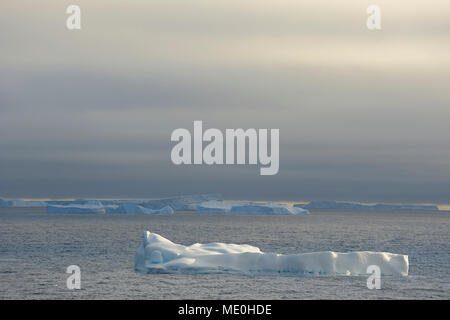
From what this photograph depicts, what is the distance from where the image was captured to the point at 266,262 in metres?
32.8

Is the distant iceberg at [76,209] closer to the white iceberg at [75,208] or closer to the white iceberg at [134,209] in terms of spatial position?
the white iceberg at [75,208]

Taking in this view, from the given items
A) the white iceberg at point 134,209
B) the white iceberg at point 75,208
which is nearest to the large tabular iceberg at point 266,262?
the white iceberg at point 75,208

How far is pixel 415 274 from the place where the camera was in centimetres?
3566

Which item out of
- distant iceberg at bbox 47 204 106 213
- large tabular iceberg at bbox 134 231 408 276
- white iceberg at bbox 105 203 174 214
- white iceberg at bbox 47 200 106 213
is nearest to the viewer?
large tabular iceberg at bbox 134 231 408 276

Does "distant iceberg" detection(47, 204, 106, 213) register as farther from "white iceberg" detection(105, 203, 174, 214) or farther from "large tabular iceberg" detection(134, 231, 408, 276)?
"large tabular iceberg" detection(134, 231, 408, 276)

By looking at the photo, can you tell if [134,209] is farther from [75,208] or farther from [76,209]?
[75,208]

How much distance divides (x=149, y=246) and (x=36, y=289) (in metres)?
6.95

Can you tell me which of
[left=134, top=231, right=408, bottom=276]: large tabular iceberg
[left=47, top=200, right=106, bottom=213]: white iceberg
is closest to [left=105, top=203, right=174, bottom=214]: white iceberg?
[left=47, top=200, right=106, bottom=213]: white iceberg

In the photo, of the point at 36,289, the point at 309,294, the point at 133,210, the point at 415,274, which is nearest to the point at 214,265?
the point at 309,294

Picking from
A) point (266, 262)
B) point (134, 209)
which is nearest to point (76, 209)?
point (134, 209)

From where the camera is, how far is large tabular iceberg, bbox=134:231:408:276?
105 feet

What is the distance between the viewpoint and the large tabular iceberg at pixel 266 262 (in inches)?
1259

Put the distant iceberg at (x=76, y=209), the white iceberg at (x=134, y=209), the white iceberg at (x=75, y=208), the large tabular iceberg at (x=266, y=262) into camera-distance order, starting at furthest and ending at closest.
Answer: the white iceberg at (x=134, y=209) < the distant iceberg at (x=76, y=209) < the white iceberg at (x=75, y=208) < the large tabular iceberg at (x=266, y=262)

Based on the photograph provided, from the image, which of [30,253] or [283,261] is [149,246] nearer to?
[283,261]
